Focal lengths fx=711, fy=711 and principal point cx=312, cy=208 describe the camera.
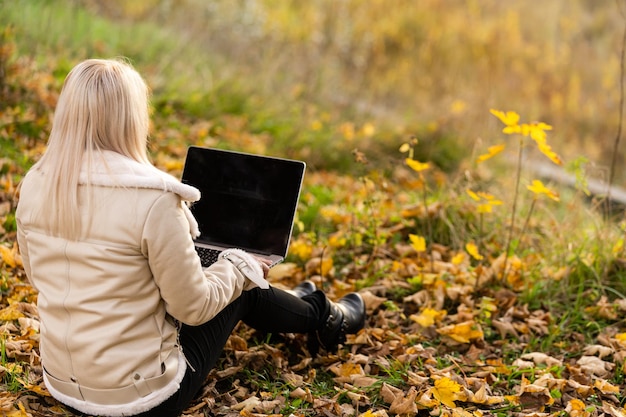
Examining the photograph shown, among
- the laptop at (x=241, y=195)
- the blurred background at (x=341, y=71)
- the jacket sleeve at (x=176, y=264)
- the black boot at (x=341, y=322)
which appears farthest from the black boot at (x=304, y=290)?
the blurred background at (x=341, y=71)

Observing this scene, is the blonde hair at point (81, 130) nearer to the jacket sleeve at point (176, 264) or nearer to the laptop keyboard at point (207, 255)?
the jacket sleeve at point (176, 264)

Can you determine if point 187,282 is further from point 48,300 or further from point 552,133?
point 552,133

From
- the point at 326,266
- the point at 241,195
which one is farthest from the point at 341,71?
the point at 241,195

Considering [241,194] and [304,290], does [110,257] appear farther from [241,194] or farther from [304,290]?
[304,290]

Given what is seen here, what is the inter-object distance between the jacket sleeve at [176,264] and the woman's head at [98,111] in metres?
0.25

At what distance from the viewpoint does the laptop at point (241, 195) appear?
3.16m

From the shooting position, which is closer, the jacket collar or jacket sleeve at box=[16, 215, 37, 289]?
the jacket collar

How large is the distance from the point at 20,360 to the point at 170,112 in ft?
13.2

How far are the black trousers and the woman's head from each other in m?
0.75

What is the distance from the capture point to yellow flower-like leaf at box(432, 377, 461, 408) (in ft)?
9.43

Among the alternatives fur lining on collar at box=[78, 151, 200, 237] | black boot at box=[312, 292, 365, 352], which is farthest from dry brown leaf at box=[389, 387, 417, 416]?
fur lining on collar at box=[78, 151, 200, 237]

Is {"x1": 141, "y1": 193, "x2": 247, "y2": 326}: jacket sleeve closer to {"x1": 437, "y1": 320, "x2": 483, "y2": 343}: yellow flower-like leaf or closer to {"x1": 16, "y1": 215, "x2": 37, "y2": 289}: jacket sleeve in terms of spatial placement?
{"x1": 16, "y1": 215, "x2": 37, "y2": 289}: jacket sleeve

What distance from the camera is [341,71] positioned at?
8578 mm

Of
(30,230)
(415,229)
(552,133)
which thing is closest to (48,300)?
(30,230)
